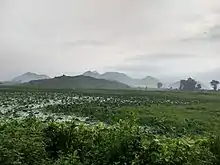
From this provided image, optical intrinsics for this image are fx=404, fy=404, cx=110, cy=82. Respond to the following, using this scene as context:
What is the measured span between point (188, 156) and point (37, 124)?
14.1ft

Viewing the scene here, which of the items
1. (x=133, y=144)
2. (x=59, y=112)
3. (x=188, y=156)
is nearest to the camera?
(x=188, y=156)

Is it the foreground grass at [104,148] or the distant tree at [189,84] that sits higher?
the distant tree at [189,84]

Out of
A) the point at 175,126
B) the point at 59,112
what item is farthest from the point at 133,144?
the point at 59,112

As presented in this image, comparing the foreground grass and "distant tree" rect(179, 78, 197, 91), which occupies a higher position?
"distant tree" rect(179, 78, 197, 91)

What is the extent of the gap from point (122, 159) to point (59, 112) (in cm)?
3236

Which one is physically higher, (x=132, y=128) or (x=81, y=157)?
(x=132, y=128)

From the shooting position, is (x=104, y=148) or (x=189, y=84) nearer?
(x=104, y=148)

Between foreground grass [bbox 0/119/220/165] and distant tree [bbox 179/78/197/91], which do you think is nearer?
Result: foreground grass [bbox 0/119/220/165]

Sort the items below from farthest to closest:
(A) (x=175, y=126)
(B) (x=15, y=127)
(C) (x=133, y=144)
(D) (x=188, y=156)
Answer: (A) (x=175, y=126) → (B) (x=15, y=127) → (C) (x=133, y=144) → (D) (x=188, y=156)

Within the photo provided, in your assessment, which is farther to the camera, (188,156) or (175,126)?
(175,126)

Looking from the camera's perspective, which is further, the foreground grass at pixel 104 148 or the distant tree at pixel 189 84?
the distant tree at pixel 189 84

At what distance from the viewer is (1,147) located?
349 inches

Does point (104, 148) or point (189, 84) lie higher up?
point (189, 84)

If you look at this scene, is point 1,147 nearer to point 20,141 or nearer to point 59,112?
point 20,141
